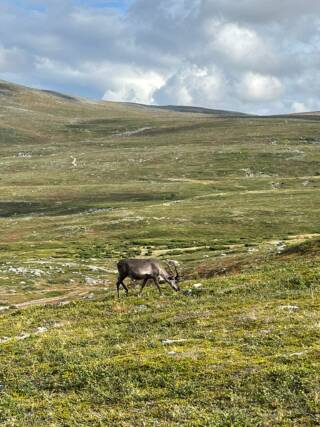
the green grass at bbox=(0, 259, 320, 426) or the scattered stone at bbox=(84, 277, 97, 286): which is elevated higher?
the green grass at bbox=(0, 259, 320, 426)

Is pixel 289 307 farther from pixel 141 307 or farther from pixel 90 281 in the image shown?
pixel 90 281

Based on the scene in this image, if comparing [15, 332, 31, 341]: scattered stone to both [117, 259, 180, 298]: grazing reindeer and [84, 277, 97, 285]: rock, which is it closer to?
[117, 259, 180, 298]: grazing reindeer

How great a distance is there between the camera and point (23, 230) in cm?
11200

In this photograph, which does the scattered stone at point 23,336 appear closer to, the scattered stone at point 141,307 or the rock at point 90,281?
the scattered stone at point 141,307

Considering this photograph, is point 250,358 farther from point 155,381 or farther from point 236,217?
point 236,217

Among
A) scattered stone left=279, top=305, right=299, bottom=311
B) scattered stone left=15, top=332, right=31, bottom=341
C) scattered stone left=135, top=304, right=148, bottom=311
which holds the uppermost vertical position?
scattered stone left=279, top=305, right=299, bottom=311

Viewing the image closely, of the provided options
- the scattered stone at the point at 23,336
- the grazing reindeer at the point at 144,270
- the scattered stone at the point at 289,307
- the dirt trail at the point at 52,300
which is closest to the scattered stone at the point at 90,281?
the dirt trail at the point at 52,300

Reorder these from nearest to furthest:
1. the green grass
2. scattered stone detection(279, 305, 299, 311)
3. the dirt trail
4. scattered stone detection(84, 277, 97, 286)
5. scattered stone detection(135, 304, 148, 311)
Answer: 1. the green grass
2. scattered stone detection(279, 305, 299, 311)
3. scattered stone detection(135, 304, 148, 311)
4. the dirt trail
5. scattered stone detection(84, 277, 97, 286)

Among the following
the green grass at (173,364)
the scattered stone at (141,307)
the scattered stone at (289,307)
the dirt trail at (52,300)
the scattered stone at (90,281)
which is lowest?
the scattered stone at (90,281)

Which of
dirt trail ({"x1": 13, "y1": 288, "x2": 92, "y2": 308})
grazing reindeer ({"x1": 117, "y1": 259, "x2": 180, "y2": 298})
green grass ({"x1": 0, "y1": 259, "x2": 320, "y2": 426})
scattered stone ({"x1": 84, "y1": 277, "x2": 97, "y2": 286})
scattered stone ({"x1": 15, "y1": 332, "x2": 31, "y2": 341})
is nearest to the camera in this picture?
green grass ({"x1": 0, "y1": 259, "x2": 320, "y2": 426})

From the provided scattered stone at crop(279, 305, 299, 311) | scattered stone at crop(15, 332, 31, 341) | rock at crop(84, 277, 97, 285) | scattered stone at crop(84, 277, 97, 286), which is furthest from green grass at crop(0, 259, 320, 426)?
rock at crop(84, 277, 97, 285)

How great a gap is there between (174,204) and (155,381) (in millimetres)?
→ 124680

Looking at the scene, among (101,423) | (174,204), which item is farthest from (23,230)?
(101,423)

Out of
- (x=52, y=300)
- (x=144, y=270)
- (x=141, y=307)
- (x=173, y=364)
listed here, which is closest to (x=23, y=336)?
(x=141, y=307)
